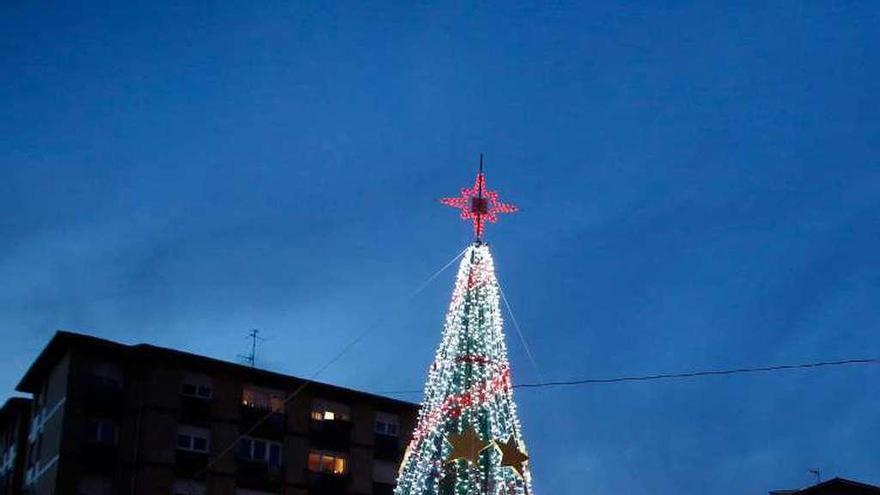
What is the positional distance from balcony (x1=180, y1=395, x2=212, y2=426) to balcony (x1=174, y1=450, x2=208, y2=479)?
1311 mm

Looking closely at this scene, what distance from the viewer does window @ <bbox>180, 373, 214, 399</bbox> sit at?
49.2 metres

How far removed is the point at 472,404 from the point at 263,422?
25.1m

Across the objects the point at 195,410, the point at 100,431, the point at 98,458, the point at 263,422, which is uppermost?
the point at 263,422

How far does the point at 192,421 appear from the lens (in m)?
48.7

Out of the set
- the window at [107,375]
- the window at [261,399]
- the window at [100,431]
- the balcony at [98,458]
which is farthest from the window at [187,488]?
the window at [107,375]

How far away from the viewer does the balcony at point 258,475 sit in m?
49.8

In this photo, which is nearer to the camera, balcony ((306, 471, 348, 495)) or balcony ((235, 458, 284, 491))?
balcony ((235, 458, 284, 491))

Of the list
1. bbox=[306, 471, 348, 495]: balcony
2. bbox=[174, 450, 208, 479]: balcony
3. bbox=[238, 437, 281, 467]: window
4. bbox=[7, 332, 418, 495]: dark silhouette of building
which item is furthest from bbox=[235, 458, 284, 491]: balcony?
bbox=[174, 450, 208, 479]: balcony

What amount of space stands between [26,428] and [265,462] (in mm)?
11579

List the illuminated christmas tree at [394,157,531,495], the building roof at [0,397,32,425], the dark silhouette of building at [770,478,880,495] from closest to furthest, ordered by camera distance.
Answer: the illuminated christmas tree at [394,157,531,495]
the dark silhouette of building at [770,478,880,495]
the building roof at [0,397,32,425]

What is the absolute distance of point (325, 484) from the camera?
5212cm

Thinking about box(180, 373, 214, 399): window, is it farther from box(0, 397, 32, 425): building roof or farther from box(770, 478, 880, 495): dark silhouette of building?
box(770, 478, 880, 495): dark silhouette of building

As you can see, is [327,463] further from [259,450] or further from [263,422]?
[263,422]


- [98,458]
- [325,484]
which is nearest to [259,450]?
[325,484]
